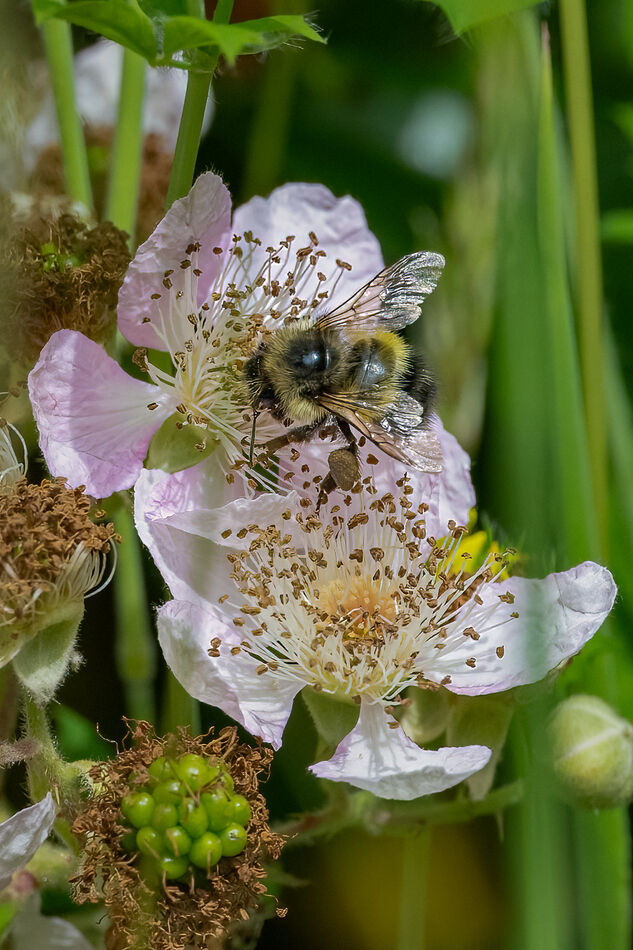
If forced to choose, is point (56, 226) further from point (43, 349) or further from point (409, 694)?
point (409, 694)

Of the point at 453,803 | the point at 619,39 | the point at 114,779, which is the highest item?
the point at 619,39

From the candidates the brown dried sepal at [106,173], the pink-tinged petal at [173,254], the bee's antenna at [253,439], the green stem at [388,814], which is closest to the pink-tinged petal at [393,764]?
the green stem at [388,814]

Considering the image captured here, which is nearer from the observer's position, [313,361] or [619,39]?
[313,361]

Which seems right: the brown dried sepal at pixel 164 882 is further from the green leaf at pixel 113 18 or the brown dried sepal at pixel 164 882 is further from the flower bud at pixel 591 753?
the green leaf at pixel 113 18

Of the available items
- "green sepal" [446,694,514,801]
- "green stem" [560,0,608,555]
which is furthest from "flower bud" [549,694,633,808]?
"green stem" [560,0,608,555]

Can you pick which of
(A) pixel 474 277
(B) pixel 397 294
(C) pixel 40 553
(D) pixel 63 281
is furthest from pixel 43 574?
(A) pixel 474 277

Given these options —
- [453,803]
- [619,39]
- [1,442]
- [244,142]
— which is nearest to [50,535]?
[1,442]

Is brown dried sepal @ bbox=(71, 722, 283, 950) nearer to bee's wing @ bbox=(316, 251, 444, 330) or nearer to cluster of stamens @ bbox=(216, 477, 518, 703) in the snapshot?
cluster of stamens @ bbox=(216, 477, 518, 703)

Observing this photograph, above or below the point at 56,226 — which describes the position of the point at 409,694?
below
